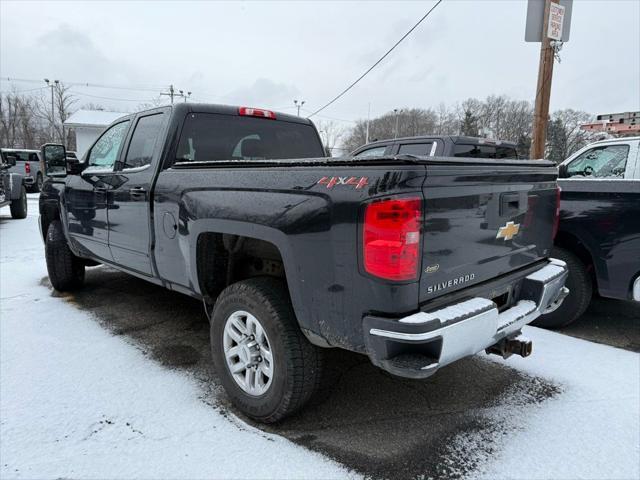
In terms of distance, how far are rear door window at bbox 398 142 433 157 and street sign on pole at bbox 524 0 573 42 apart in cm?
276

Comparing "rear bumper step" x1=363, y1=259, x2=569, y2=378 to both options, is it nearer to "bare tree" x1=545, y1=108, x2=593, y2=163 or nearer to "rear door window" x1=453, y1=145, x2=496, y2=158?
"rear door window" x1=453, y1=145, x2=496, y2=158

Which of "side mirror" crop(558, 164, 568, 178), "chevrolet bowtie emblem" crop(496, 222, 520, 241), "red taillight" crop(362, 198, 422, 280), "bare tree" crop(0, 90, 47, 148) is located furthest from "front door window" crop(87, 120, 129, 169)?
"bare tree" crop(0, 90, 47, 148)

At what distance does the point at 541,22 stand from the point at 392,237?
23.2ft

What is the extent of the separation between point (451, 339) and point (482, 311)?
0.27 m

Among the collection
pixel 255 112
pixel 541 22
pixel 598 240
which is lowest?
pixel 598 240

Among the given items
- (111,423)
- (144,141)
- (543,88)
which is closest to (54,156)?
(144,141)

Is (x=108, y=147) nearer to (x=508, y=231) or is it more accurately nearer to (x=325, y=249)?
(x=325, y=249)

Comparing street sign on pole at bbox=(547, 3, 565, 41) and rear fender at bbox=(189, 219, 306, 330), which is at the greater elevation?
street sign on pole at bbox=(547, 3, 565, 41)

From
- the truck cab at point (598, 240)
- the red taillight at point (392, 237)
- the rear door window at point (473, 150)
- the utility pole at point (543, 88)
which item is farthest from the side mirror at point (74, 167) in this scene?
the utility pole at point (543, 88)

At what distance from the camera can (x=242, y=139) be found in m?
3.90

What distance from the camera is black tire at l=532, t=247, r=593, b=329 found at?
13.7 ft

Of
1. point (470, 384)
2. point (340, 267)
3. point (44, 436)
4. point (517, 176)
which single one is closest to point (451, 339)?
point (340, 267)

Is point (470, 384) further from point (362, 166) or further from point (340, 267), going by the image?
point (362, 166)

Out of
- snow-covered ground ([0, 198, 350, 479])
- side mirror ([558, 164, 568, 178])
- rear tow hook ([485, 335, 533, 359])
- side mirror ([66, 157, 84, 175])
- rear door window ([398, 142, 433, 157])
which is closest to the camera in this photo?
snow-covered ground ([0, 198, 350, 479])
